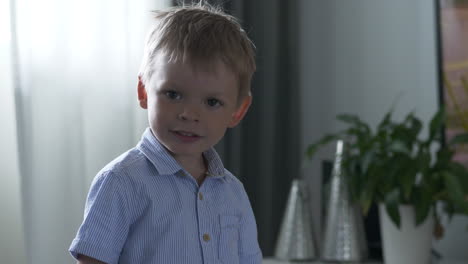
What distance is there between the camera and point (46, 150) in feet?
6.33

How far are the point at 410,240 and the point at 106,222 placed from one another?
4.67ft

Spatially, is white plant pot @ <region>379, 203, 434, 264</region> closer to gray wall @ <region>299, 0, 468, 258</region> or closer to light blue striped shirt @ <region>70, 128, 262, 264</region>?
gray wall @ <region>299, 0, 468, 258</region>

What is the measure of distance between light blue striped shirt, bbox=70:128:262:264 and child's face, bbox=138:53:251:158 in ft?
0.12

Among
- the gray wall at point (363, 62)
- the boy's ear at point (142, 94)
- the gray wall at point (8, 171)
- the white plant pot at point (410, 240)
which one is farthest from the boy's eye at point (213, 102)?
the gray wall at point (363, 62)

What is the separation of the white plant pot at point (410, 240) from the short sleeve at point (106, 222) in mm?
1378

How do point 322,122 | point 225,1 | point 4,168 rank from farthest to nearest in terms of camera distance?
point 322,122 < point 225,1 < point 4,168

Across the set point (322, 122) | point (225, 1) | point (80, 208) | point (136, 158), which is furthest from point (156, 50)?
point (322, 122)

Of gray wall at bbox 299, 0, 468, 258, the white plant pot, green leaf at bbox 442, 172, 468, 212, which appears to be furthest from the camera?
gray wall at bbox 299, 0, 468, 258

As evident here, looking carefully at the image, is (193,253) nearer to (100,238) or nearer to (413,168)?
(100,238)

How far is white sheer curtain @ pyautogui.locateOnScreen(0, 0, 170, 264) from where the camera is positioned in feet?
6.13

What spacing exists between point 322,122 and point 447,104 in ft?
1.90

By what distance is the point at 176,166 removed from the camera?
112 centimetres

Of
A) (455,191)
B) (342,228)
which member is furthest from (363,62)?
(455,191)

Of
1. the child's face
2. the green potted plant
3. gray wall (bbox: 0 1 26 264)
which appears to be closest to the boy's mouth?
the child's face
